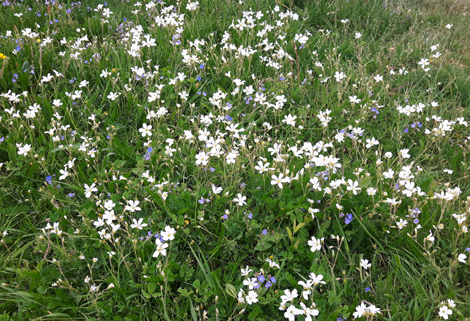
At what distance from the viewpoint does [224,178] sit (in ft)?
9.07

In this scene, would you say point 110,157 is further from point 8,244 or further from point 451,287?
point 451,287

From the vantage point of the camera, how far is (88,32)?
4.41m

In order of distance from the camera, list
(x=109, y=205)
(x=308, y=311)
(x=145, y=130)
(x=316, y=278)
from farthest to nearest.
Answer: (x=145, y=130)
(x=109, y=205)
(x=316, y=278)
(x=308, y=311)

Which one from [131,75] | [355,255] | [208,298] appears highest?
[131,75]

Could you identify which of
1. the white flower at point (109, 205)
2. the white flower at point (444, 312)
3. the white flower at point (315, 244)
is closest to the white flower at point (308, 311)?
the white flower at point (315, 244)

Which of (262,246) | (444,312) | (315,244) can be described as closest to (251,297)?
(262,246)

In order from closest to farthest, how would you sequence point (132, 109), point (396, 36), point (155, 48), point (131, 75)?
point (132, 109) → point (131, 75) → point (155, 48) → point (396, 36)

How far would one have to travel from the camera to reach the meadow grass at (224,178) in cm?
217

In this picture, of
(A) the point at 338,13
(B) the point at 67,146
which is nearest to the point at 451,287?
(B) the point at 67,146

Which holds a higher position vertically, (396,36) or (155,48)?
(396,36)

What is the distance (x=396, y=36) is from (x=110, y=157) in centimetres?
431

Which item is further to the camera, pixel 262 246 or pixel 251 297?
pixel 262 246

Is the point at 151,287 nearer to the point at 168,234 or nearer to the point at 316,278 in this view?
the point at 168,234

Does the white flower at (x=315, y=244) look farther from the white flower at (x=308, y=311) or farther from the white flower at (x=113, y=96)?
the white flower at (x=113, y=96)
